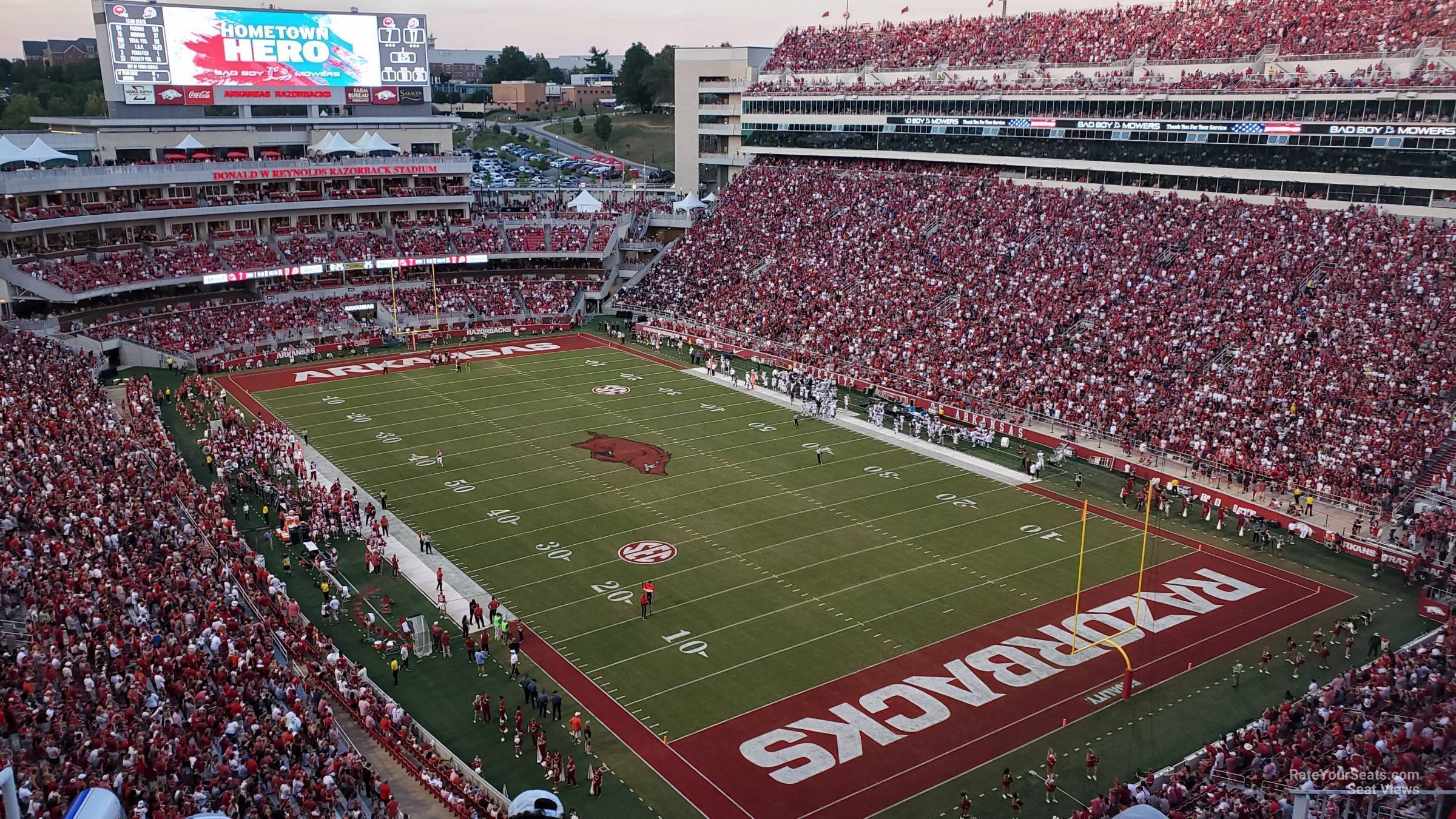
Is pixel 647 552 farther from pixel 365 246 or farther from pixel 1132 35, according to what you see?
pixel 1132 35

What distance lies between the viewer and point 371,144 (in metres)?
57.9

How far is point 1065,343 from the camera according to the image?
129 ft

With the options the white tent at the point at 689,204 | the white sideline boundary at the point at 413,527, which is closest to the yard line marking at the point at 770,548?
the white sideline boundary at the point at 413,527

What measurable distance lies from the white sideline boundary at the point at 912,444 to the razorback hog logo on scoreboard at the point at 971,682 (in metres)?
7.98

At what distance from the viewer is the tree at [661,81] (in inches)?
5098

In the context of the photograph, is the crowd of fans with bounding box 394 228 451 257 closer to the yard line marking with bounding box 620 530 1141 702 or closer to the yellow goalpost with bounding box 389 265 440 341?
the yellow goalpost with bounding box 389 265 440 341

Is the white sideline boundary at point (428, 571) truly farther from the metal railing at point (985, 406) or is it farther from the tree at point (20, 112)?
the tree at point (20, 112)

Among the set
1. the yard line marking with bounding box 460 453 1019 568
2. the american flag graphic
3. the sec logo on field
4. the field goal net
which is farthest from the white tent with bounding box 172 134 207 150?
the american flag graphic

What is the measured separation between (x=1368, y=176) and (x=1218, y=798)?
1197 inches

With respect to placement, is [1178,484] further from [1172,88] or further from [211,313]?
[211,313]

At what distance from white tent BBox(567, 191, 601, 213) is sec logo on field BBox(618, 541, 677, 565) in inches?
1533

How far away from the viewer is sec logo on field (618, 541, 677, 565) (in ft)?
84.4

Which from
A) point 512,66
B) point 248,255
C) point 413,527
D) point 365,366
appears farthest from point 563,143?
point 413,527

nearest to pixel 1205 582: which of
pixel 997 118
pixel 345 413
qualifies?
pixel 345 413
